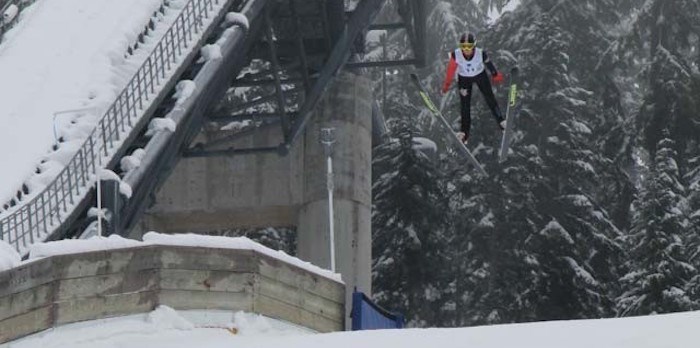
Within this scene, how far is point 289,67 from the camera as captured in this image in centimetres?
4053

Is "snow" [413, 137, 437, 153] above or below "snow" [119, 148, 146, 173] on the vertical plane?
above

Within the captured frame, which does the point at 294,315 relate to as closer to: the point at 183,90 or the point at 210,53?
the point at 183,90

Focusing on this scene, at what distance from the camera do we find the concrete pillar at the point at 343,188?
41438 mm

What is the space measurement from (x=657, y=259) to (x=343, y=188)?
275 inches

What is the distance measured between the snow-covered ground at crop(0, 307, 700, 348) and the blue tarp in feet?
9.11

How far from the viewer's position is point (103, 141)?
93.9 ft

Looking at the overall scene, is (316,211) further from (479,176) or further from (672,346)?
(672,346)

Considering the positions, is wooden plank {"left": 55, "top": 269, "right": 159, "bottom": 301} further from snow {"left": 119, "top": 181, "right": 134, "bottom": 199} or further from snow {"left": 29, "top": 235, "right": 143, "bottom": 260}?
snow {"left": 119, "top": 181, "right": 134, "bottom": 199}

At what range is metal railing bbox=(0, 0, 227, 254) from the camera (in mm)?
26172

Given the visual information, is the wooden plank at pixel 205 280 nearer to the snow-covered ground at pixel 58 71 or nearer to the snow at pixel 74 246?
the snow at pixel 74 246

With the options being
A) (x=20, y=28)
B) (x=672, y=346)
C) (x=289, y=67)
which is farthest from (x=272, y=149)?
(x=672, y=346)

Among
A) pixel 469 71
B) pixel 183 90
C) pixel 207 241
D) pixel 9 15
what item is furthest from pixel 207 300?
pixel 9 15

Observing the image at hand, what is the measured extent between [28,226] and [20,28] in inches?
345

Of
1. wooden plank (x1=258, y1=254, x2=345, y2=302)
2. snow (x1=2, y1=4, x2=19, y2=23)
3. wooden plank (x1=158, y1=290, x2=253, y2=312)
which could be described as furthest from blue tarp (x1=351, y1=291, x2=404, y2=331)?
snow (x1=2, y1=4, x2=19, y2=23)
